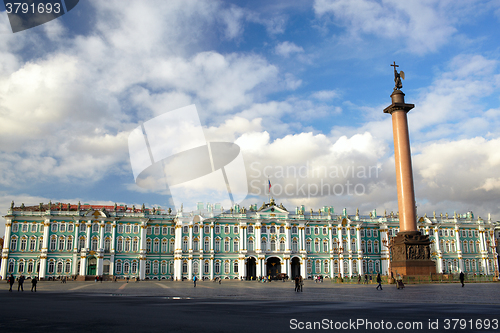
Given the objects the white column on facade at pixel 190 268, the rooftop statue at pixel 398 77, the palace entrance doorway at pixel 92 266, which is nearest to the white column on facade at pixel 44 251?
the palace entrance doorway at pixel 92 266

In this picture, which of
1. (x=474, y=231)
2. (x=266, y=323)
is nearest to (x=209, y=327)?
(x=266, y=323)

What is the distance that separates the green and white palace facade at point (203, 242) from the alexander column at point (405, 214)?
35.2 metres

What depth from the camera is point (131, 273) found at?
7162 centimetres

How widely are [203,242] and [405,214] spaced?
144ft

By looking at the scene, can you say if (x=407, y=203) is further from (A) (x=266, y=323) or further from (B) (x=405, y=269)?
(A) (x=266, y=323)

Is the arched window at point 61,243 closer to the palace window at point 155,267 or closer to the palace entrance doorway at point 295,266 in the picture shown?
the palace window at point 155,267

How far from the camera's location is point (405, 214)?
39875 mm

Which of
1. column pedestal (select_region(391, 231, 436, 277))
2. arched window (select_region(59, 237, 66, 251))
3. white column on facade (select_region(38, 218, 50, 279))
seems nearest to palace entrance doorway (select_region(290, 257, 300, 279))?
column pedestal (select_region(391, 231, 436, 277))

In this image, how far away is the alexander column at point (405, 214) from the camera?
38.1 m

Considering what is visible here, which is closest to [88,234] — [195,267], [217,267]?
[195,267]

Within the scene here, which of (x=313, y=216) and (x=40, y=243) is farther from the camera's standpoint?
(x=313, y=216)

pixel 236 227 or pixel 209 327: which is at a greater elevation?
pixel 236 227

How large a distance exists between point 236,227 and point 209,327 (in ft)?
220

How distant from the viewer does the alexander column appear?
3809cm
